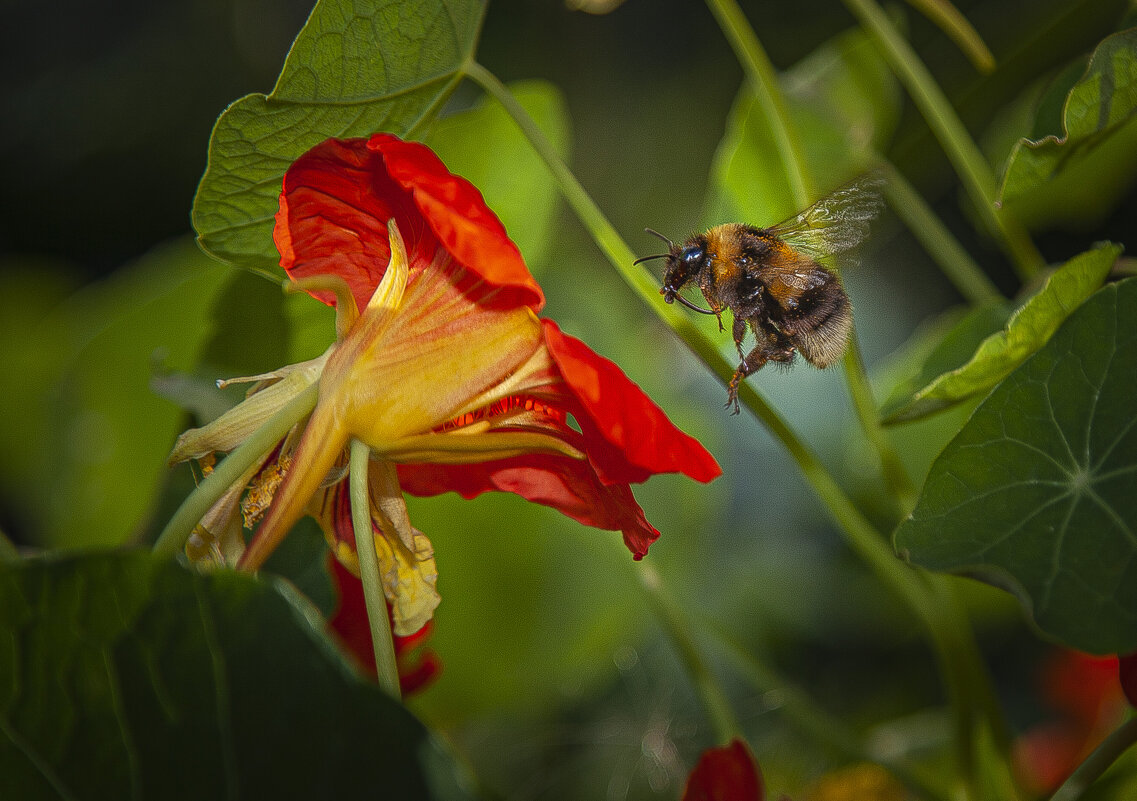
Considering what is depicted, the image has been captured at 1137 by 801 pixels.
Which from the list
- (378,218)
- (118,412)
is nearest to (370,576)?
(378,218)

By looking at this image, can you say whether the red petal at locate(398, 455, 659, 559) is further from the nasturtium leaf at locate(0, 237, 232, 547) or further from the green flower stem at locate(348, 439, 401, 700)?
the nasturtium leaf at locate(0, 237, 232, 547)

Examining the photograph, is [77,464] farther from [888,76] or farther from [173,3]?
[173,3]

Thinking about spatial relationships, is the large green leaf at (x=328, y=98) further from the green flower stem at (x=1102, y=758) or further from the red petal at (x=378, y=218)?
the green flower stem at (x=1102, y=758)

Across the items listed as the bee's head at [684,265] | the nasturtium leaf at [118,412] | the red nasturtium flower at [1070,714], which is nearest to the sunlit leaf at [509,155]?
the bee's head at [684,265]

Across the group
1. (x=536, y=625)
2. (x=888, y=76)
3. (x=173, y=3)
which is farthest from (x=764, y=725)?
(x=173, y=3)

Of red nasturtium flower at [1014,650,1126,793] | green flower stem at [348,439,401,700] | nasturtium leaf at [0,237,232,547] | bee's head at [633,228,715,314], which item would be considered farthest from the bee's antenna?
red nasturtium flower at [1014,650,1126,793]

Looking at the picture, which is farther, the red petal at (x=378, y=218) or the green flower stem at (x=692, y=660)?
the green flower stem at (x=692, y=660)
